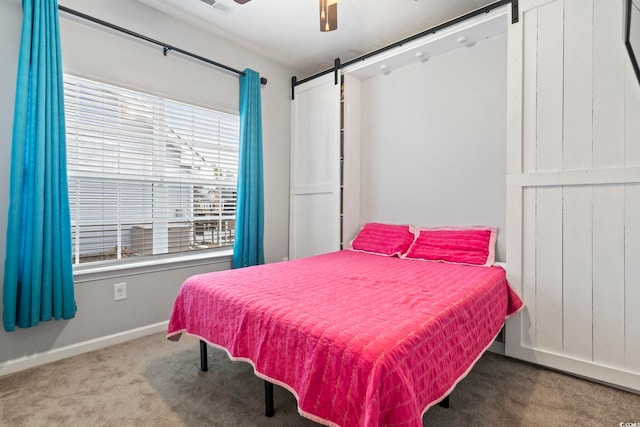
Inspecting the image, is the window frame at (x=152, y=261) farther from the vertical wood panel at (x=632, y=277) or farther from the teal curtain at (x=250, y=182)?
the vertical wood panel at (x=632, y=277)

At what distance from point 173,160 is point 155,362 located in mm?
1669

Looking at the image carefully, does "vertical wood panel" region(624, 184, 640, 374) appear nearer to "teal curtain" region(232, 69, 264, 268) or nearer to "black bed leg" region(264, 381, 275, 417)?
"black bed leg" region(264, 381, 275, 417)

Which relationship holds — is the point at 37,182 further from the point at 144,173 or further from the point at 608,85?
the point at 608,85

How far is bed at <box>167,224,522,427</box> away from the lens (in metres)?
1.07

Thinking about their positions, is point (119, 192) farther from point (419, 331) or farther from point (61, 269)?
point (419, 331)

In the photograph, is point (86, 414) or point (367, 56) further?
point (367, 56)

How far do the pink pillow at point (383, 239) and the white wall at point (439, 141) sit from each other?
0.16 metres

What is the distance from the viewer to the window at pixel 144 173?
239 cm

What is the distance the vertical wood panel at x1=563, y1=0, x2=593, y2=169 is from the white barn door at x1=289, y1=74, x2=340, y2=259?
188 centimetres

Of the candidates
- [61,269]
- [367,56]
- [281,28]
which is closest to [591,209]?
[367,56]

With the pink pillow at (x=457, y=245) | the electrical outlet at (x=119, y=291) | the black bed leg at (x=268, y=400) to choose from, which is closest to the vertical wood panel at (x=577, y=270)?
the pink pillow at (x=457, y=245)

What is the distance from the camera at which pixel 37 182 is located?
2.02m

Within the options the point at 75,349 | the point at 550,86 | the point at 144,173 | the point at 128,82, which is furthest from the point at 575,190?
the point at 75,349

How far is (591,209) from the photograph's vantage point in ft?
6.36
